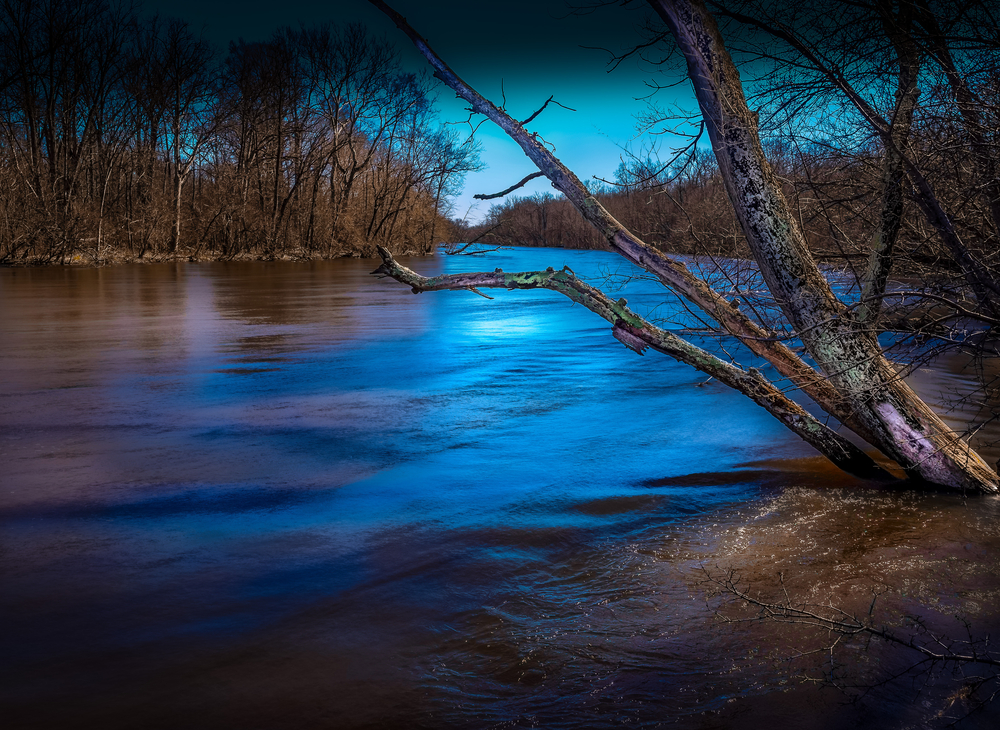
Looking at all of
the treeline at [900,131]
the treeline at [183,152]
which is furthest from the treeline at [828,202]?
the treeline at [183,152]

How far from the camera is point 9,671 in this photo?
4168 millimetres

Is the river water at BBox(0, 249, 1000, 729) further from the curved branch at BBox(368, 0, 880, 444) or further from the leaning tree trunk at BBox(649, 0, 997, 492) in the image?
the curved branch at BBox(368, 0, 880, 444)

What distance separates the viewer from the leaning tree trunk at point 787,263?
6.67m

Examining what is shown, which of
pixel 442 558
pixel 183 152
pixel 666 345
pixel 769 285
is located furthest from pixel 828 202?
pixel 183 152

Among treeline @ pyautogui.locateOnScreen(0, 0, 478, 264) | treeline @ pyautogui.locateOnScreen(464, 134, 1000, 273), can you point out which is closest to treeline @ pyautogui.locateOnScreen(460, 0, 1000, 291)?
treeline @ pyautogui.locateOnScreen(464, 134, 1000, 273)

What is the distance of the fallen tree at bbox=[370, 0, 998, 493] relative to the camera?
6684 millimetres

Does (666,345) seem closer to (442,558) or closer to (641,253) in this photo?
(641,253)

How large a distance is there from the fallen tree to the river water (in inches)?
22.2

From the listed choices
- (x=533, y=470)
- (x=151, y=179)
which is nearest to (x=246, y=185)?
(x=151, y=179)

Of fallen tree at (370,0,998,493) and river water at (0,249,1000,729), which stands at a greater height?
fallen tree at (370,0,998,493)

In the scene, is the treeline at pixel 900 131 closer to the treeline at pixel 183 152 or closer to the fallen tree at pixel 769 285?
the fallen tree at pixel 769 285

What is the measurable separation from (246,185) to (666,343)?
50795mm

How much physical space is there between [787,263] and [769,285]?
337 millimetres

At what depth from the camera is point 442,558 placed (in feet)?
19.2
